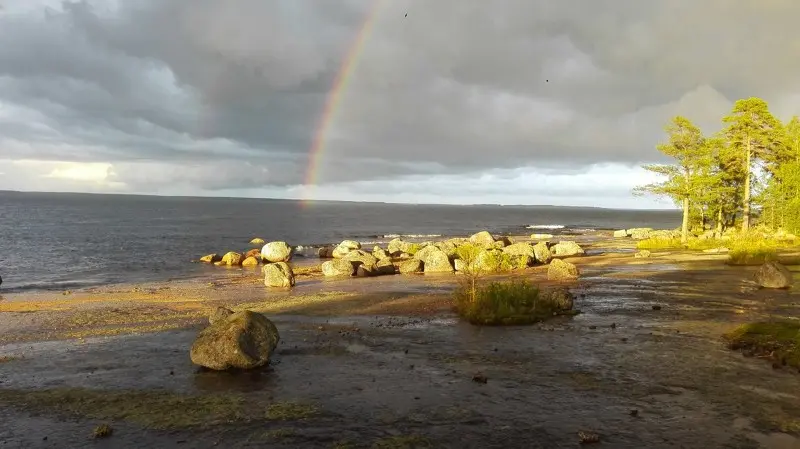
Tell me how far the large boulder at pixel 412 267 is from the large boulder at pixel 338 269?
4842 mm

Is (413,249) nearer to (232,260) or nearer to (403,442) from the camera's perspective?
(232,260)

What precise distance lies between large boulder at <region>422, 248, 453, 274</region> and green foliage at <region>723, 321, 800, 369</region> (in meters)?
30.3

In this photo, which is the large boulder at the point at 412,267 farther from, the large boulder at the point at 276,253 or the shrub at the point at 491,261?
the large boulder at the point at 276,253

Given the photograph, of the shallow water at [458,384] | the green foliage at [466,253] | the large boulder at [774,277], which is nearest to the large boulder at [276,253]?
the green foliage at [466,253]

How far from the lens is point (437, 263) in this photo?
5081cm

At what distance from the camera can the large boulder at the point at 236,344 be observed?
17953 mm

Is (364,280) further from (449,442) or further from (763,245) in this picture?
(763,245)

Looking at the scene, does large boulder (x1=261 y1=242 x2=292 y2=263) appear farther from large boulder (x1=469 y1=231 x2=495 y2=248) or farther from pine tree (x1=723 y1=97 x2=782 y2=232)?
pine tree (x1=723 y1=97 x2=782 y2=232)

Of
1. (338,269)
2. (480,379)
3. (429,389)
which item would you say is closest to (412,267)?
(338,269)

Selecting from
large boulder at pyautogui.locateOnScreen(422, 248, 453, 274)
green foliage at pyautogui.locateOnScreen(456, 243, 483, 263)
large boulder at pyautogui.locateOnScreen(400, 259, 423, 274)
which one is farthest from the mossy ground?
green foliage at pyautogui.locateOnScreen(456, 243, 483, 263)

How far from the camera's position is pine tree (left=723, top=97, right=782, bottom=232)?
6681cm

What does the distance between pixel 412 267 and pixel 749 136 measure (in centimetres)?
4877

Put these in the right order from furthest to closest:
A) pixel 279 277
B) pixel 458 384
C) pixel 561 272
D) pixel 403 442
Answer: pixel 279 277 → pixel 561 272 → pixel 458 384 → pixel 403 442

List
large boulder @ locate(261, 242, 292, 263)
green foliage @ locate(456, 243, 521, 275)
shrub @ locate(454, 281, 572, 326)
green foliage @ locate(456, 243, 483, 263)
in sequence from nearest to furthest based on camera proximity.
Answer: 1. shrub @ locate(454, 281, 572, 326)
2. green foliage @ locate(456, 243, 521, 275)
3. green foliage @ locate(456, 243, 483, 263)
4. large boulder @ locate(261, 242, 292, 263)
